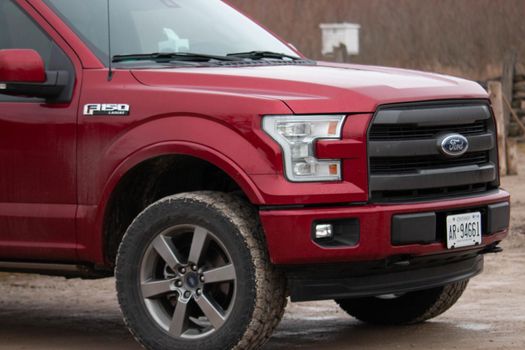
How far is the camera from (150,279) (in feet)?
21.9

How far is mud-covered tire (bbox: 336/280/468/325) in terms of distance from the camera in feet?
25.2

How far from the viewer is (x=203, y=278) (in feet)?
21.4

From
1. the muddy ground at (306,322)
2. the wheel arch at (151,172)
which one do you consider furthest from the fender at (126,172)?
the muddy ground at (306,322)

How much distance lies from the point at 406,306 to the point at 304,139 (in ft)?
5.99

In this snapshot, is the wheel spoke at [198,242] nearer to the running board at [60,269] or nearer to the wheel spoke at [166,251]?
the wheel spoke at [166,251]

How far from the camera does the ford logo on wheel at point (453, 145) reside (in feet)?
21.5

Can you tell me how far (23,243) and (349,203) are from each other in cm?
166

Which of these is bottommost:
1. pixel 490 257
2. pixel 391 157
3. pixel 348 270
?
pixel 490 257

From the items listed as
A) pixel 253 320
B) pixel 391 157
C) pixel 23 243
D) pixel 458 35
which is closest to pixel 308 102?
pixel 391 157

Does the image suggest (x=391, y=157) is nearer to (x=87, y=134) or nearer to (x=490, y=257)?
(x=87, y=134)

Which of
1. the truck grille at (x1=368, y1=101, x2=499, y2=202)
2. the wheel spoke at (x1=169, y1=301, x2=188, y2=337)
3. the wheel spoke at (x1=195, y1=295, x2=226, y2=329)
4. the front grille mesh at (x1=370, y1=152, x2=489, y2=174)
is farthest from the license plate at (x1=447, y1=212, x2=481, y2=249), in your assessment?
the wheel spoke at (x1=169, y1=301, x2=188, y2=337)

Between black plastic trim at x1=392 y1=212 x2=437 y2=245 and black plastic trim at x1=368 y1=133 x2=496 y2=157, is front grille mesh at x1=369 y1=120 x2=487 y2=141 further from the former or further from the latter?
black plastic trim at x1=392 y1=212 x2=437 y2=245

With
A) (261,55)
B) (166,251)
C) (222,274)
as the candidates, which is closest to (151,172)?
(166,251)

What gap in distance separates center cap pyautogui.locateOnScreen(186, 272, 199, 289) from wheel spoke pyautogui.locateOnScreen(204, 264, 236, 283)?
0.08 metres
